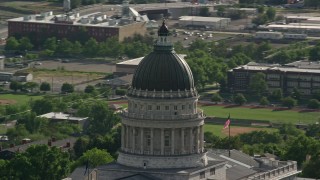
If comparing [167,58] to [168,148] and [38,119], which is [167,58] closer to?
[168,148]

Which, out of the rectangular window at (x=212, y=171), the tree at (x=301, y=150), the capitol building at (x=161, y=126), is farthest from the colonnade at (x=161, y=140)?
the tree at (x=301, y=150)

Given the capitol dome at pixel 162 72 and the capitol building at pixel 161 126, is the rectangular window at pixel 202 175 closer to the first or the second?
the capitol building at pixel 161 126

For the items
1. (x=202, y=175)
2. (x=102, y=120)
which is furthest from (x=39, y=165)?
(x=102, y=120)

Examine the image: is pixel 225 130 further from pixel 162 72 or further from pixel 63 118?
pixel 162 72

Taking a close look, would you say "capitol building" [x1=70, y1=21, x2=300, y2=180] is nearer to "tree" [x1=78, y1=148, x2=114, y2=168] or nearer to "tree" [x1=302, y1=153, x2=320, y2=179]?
"tree" [x1=78, y1=148, x2=114, y2=168]

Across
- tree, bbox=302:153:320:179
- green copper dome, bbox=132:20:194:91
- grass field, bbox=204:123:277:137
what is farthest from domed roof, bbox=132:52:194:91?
grass field, bbox=204:123:277:137

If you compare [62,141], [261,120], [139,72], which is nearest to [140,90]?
[139,72]
